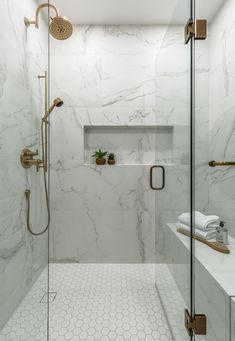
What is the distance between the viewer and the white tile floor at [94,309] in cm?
138

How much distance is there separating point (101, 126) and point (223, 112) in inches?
A: 51.6

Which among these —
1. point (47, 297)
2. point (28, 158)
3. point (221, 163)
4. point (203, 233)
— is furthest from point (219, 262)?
point (28, 158)

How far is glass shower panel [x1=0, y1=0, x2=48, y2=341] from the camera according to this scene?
124 cm

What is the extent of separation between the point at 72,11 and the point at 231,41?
1.51m

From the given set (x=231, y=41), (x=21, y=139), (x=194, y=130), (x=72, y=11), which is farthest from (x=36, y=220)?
(x=72, y=11)

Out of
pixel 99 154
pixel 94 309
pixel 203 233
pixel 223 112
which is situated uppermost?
pixel 223 112

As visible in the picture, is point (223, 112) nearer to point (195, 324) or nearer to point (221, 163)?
point (221, 163)

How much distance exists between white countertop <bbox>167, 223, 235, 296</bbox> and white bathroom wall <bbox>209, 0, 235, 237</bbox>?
8.4 inches

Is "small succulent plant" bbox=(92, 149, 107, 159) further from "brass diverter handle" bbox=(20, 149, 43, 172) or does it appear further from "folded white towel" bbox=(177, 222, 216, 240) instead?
"folded white towel" bbox=(177, 222, 216, 240)

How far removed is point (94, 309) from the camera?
1.74 meters

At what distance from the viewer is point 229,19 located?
1.48 meters

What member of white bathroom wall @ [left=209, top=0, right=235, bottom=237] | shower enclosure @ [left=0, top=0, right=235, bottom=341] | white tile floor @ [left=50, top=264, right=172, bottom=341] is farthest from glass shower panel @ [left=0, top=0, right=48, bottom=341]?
white bathroom wall @ [left=209, top=0, right=235, bottom=237]

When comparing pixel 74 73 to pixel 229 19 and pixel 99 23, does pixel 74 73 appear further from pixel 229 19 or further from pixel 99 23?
pixel 229 19

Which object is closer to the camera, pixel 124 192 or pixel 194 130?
pixel 194 130
